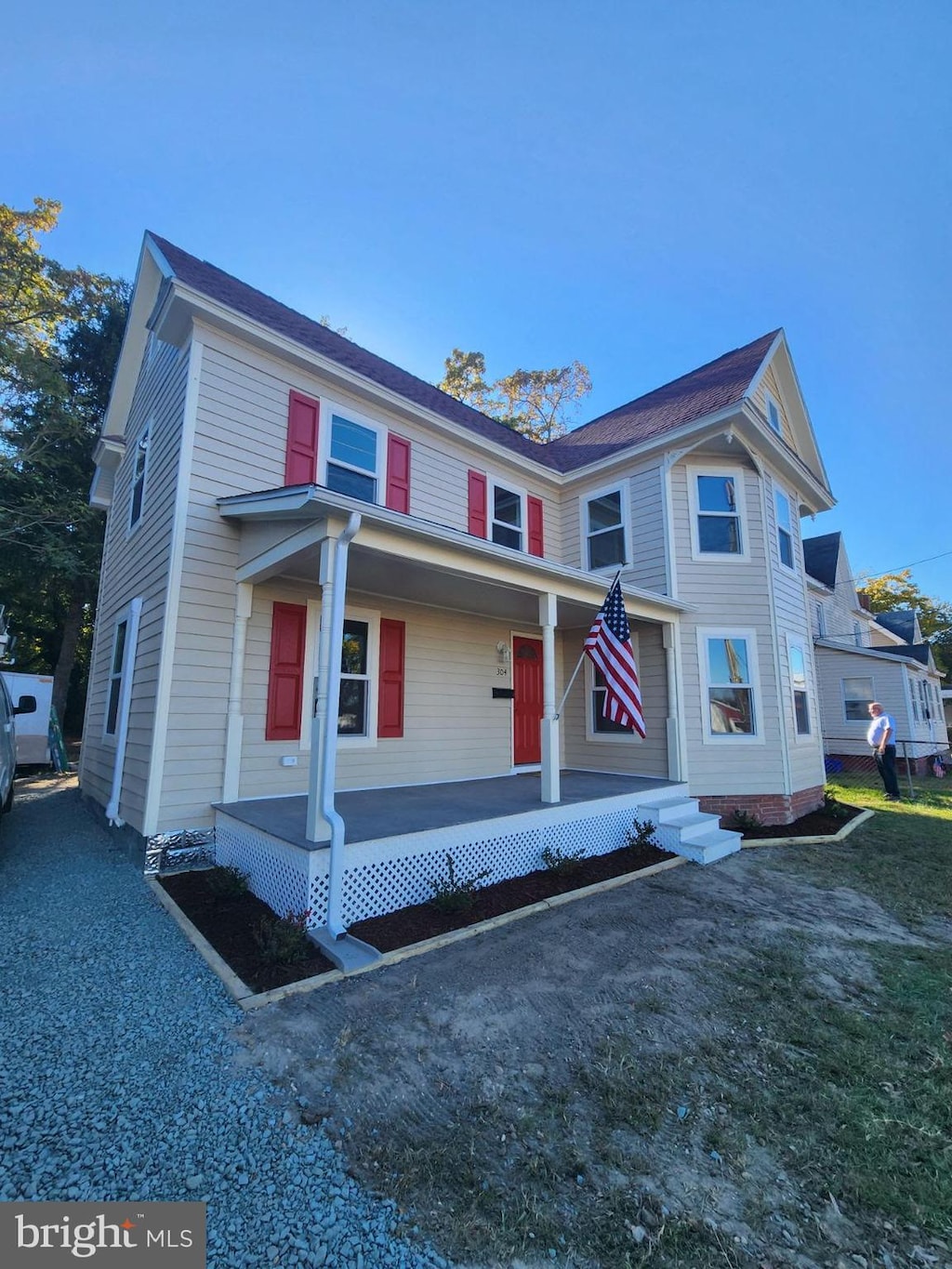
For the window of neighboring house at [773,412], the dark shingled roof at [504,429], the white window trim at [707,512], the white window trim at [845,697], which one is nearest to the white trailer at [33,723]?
the dark shingled roof at [504,429]

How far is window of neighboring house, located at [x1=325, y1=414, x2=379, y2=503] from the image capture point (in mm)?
6770

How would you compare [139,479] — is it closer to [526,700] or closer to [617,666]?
[526,700]

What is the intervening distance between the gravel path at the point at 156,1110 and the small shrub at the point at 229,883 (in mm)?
520

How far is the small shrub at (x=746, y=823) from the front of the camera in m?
7.46

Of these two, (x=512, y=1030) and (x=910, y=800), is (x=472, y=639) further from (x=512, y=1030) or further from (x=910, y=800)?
(x=910, y=800)

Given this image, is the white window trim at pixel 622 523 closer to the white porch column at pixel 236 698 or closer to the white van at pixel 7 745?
the white porch column at pixel 236 698

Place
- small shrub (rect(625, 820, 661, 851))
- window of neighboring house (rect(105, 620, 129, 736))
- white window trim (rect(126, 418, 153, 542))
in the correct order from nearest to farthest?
1. small shrub (rect(625, 820, 661, 851))
2. window of neighboring house (rect(105, 620, 129, 736))
3. white window trim (rect(126, 418, 153, 542))

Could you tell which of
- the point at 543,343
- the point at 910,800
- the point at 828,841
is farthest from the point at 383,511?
the point at 543,343

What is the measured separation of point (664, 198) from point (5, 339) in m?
14.2

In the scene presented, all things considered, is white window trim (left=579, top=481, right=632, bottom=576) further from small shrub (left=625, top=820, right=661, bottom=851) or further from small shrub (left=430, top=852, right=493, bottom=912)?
small shrub (left=430, top=852, right=493, bottom=912)

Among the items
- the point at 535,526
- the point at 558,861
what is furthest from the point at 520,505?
the point at 558,861

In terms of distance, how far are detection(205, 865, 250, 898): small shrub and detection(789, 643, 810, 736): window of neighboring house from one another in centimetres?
826

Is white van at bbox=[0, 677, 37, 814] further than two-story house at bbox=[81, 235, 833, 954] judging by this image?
Yes

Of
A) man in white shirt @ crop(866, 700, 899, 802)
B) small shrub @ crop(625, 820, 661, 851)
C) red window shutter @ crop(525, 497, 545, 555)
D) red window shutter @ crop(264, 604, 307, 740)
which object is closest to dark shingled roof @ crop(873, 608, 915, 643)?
man in white shirt @ crop(866, 700, 899, 802)
